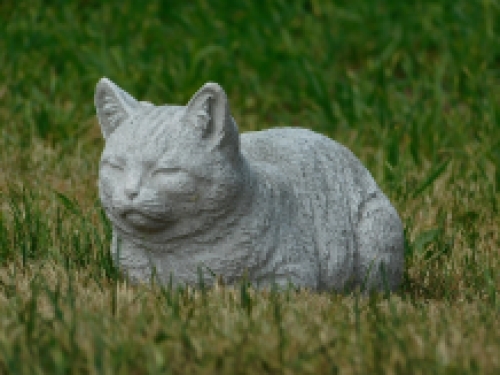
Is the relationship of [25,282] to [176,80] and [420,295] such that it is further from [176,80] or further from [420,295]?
[176,80]

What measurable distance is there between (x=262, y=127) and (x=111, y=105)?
9.71ft

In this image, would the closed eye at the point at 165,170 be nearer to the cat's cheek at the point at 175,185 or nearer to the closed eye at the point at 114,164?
the cat's cheek at the point at 175,185

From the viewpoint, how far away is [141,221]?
10.2 ft

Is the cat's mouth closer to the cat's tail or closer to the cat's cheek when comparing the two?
the cat's cheek

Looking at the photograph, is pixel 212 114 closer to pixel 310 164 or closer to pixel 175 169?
pixel 175 169

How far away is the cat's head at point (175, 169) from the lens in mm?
3064

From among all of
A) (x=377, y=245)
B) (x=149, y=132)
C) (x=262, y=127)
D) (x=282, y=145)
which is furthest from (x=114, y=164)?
(x=262, y=127)

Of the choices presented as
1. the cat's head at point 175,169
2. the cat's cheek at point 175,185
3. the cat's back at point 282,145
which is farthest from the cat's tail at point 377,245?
the cat's cheek at point 175,185

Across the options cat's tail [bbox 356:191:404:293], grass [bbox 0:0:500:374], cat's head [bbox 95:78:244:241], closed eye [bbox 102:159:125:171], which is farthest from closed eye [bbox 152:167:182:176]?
cat's tail [bbox 356:191:404:293]

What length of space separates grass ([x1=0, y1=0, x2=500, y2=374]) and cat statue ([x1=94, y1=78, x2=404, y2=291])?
0.35 feet

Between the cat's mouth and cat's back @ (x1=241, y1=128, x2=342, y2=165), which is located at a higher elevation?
cat's back @ (x1=241, y1=128, x2=342, y2=165)

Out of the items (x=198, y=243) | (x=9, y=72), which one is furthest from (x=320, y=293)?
(x=9, y=72)

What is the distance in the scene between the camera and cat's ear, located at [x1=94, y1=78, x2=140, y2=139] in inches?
129

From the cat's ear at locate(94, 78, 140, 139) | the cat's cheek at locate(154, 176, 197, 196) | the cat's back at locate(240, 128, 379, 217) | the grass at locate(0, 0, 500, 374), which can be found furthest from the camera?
the cat's back at locate(240, 128, 379, 217)
